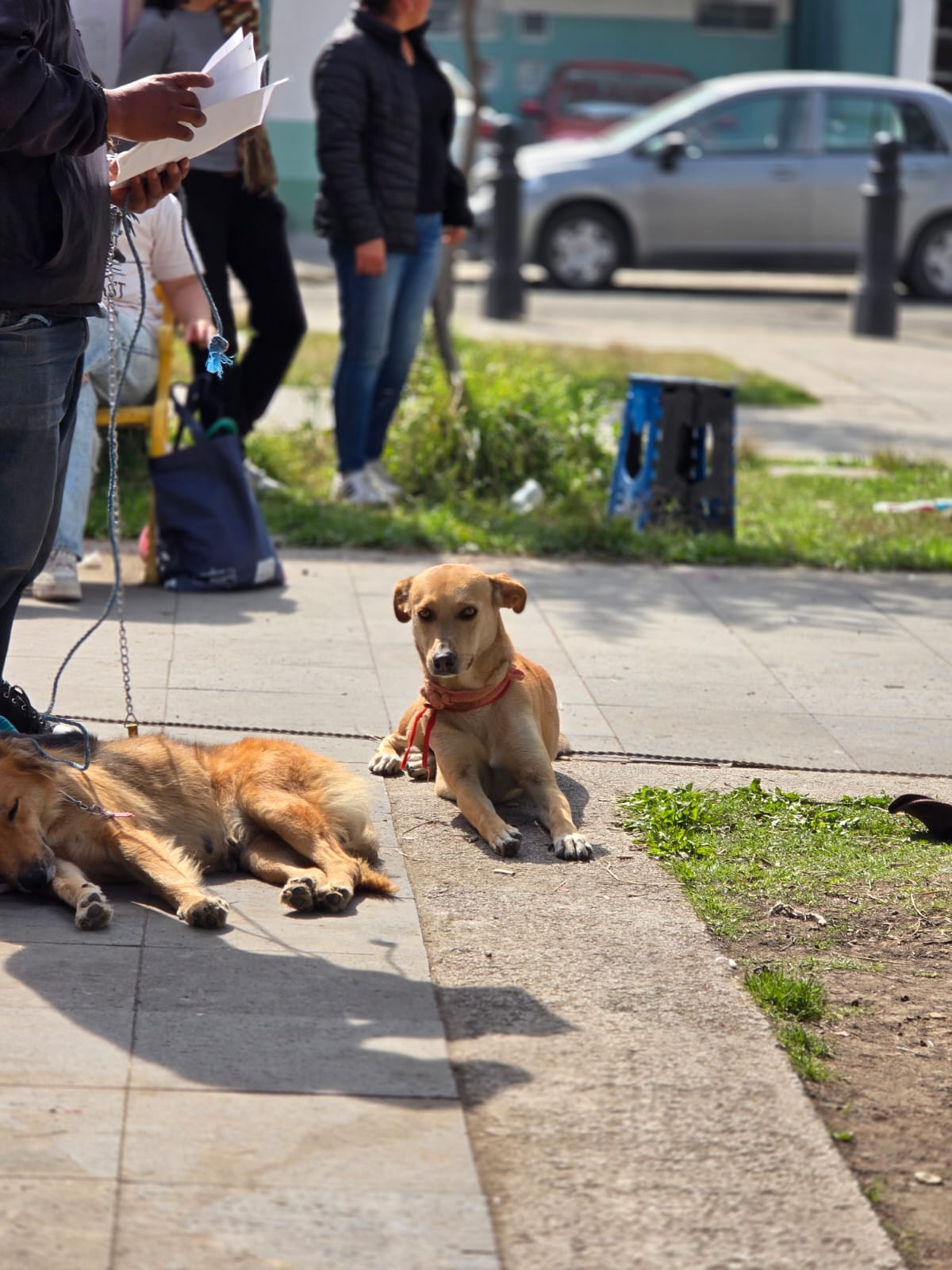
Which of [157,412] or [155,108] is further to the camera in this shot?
[157,412]

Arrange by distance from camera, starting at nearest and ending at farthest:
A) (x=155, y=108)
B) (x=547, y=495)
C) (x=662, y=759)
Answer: (x=155, y=108) → (x=662, y=759) → (x=547, y=495)

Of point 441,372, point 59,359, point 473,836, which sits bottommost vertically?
point 473,836

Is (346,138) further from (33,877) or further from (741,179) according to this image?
(741,179)

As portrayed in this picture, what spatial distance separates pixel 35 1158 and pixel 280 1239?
0.45m

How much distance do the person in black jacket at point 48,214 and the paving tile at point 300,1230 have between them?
1.86m

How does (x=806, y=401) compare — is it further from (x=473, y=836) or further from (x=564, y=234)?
(x=473, y=836)

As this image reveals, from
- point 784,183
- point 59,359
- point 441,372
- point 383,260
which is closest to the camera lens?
point 59,359

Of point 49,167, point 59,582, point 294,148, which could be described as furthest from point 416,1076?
point 294,148

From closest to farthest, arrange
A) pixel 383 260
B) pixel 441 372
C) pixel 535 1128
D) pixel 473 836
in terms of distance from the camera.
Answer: pixel 535 1128, pixel 473 836, pixel 383 260, pixel 441 372

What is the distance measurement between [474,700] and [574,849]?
589mm

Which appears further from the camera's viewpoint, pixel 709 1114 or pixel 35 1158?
pixel 709 1114

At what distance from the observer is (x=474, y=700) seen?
4793mm

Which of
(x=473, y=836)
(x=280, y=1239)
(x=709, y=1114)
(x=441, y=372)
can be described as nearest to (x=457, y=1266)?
(x=280, y=1239)

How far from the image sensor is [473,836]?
180 inches
